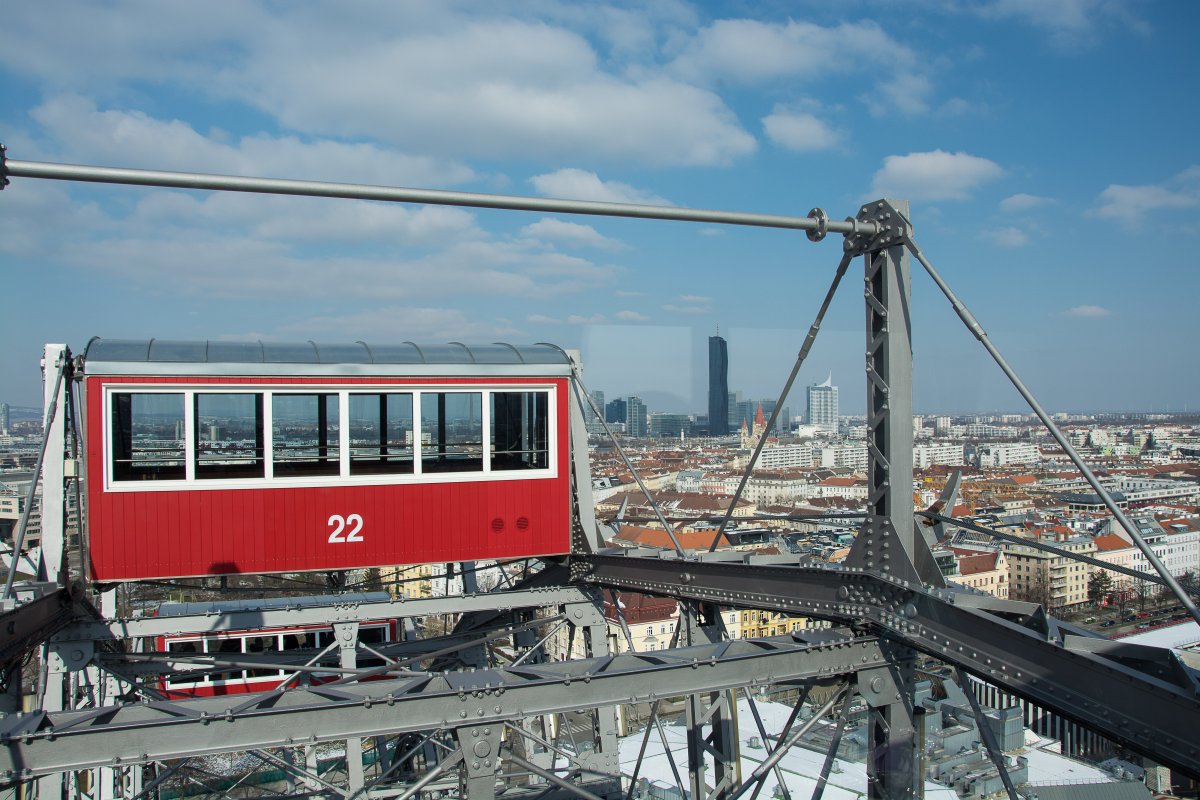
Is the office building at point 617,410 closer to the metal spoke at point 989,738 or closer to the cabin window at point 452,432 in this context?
the cabin window at point 452,432

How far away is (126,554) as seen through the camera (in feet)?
28.8

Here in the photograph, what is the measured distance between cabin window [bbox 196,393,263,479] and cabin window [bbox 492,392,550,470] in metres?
2.43

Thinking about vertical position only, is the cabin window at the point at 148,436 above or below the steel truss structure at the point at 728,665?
above

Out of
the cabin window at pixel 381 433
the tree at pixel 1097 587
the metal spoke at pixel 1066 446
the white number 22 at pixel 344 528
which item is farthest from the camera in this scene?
the tree at pixel 1097 587

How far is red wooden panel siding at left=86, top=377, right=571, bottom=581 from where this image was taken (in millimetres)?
8758

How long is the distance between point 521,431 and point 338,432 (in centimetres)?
196

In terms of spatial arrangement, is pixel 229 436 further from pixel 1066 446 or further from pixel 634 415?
pixel 634 415

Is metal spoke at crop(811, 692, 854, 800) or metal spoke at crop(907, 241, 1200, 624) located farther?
metal spoke at crop(811, 692, 854, 800)

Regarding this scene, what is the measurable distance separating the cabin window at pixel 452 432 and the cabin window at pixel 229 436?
5.46 feet

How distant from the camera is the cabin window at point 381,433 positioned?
9461 millimetres

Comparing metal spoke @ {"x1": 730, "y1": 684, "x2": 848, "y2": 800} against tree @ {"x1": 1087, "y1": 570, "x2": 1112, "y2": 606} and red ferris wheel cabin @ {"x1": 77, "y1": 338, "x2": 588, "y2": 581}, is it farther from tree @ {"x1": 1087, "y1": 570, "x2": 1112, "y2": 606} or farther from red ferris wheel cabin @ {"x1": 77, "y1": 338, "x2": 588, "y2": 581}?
tree @ {"x1": 1087, "y1": 570, "x2": 1112, "y2": 606}

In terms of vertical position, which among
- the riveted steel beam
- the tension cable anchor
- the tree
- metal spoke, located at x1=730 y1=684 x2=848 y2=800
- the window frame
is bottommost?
the tree

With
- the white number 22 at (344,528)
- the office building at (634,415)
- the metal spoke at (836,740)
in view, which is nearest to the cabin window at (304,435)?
the white number 22 at (344,528)

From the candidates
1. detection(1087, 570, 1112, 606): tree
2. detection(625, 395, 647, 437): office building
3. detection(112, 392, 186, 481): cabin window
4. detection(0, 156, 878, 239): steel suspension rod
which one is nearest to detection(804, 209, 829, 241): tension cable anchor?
detection(0, 156, 878, 239): steel suspension rod
